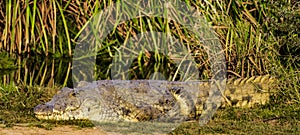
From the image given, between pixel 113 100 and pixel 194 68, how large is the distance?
5.20 ft

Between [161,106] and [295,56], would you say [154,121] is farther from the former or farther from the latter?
[295,56]

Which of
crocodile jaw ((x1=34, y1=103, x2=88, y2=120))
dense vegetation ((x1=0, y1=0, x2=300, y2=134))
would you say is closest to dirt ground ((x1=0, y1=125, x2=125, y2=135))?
crocodile jaw ((x1=34, y1=103, x2=88, y2=120))

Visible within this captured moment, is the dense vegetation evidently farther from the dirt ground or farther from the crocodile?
the dirt ground

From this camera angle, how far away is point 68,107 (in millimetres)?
3857

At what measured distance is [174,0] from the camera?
216 inches

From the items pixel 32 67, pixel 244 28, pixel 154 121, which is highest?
pixel 244 28

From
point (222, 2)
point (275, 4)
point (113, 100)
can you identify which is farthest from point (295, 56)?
point (113, 100)

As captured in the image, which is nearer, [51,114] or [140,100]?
[51,114]

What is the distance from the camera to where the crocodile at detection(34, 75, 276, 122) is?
153 inches

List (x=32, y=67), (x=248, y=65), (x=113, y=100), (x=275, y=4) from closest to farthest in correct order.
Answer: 1. (x=113, y=100)
2. (x=275, y=4)
3. (x=248, y=65)
4. (x=32, y=67)

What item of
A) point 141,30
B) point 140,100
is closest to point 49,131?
point 140,100

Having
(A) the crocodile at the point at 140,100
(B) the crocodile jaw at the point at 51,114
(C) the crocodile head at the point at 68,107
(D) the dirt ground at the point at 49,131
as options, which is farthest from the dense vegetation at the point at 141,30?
(D) the dirt ground at the point at 49,131

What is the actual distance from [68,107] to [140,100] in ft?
1.92

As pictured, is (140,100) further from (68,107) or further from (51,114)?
(51,114)
